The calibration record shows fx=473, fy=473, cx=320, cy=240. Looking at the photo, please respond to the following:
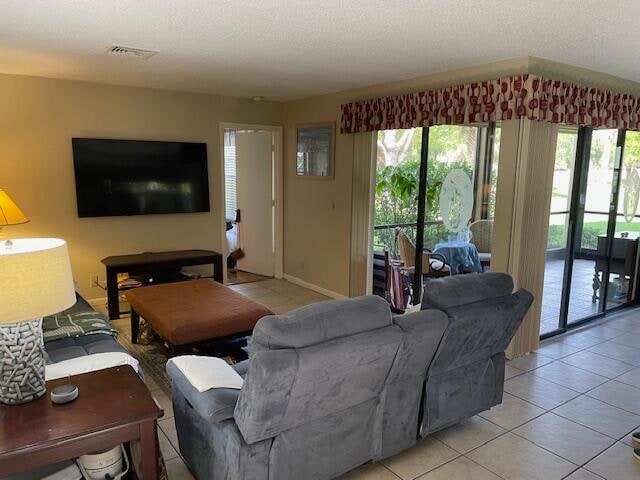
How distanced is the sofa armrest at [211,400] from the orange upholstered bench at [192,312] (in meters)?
1.08

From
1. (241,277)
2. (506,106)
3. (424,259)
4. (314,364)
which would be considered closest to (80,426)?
(314,364)

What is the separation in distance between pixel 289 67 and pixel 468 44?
150cm

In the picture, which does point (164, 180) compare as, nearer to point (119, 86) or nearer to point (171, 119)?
point (171, 119)

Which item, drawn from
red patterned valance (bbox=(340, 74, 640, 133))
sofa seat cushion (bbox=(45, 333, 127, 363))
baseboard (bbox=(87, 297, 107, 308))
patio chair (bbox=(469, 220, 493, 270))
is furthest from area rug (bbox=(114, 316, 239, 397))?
red patterned valance (bbox=(340, 74, 640, 133))

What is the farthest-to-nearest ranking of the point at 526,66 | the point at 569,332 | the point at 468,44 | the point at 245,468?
the point at 569,332
the point at 526,66
the point at 468,44
the point at 245,468

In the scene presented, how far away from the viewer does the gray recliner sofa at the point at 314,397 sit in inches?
71.4

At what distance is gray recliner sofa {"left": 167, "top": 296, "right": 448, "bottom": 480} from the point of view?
181 centimetres

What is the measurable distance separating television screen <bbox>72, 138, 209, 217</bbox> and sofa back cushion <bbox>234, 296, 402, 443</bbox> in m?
3.85

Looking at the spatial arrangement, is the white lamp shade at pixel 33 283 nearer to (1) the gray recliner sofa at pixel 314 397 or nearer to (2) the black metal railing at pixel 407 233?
(1) the gray recliner sofa at pixel 314 397

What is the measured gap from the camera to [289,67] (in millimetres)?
3994

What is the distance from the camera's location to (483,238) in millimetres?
4055

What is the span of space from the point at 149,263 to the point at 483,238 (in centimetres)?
327

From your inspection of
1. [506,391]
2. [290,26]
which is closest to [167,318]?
[290,26]

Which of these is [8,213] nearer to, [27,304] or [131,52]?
[131,52]
